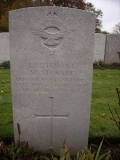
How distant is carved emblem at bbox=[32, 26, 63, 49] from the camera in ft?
7.65

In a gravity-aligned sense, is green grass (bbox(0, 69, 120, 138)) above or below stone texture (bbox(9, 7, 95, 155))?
below

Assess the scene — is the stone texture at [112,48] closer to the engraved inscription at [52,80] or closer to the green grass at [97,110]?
the green grass at [97,110]

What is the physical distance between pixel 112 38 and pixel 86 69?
7.78 meters

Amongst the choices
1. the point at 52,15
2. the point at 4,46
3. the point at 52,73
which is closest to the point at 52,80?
the point at 52,73

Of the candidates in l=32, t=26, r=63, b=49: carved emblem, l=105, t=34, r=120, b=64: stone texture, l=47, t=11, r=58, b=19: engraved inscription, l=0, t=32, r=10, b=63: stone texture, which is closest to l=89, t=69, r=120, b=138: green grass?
l=32, t=26, r=63, b=49: carved emblem

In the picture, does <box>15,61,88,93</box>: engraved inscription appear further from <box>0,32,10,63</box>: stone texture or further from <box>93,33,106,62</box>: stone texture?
<box>93,33,106,62</box>: stone texture

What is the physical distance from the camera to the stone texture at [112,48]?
9680 millimetres

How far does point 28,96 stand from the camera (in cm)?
253

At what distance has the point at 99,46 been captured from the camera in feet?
31.9

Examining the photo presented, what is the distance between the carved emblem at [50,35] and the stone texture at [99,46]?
7533 millimetres

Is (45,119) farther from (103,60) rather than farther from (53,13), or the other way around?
(103,60)

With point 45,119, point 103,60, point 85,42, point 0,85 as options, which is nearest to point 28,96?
point 45,119

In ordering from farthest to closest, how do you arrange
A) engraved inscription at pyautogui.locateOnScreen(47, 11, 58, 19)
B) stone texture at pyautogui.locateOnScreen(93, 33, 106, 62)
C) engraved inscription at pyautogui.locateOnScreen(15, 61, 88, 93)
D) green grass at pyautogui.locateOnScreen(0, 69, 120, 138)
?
stone texture at pyautogui.locateOnScreen(93, 33, 106, 62) < green grass at pyautogui.locateOnScreen(0, 69, 120, 138) < engraved inscription at pyautogui.locateOnScreen(15, 61, 88, 93) < engraved inscription at pyautogui.locateOnScreen(47, 11, 58, 19)

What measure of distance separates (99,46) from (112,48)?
654 millimetres
